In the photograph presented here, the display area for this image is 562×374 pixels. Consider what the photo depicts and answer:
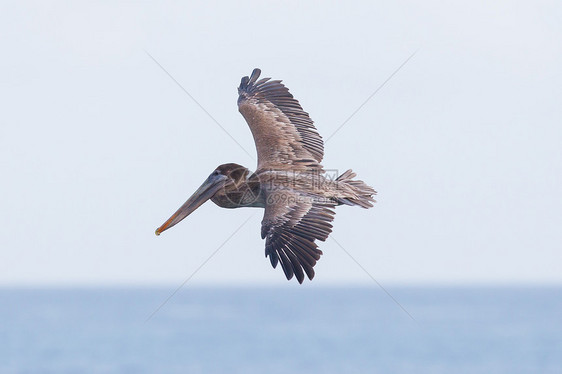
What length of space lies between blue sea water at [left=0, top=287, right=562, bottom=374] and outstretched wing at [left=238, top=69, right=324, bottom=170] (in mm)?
58349

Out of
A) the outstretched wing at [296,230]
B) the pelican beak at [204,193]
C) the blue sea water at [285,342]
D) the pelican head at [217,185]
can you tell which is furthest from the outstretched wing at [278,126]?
the blue sea water at [285,342]

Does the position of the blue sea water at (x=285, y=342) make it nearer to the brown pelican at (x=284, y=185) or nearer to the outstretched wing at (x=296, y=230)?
the brown pelican at (x=284, y=185)

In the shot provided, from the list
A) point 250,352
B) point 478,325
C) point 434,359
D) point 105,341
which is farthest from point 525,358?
point 105,341

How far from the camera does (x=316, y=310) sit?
13925 centimetres

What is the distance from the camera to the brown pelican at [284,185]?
33.0 feet

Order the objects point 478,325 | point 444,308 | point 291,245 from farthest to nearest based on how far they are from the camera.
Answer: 1. point 444,308
2. point 478,325
3. point 291,245

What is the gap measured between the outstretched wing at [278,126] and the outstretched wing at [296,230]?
1482mm

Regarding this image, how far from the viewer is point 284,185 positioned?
11172 mm

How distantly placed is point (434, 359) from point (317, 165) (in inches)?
2832

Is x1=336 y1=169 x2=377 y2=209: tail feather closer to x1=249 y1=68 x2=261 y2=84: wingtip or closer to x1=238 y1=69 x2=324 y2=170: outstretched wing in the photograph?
x1=238 y1=69 x2=324 y2=170: outstretched wing

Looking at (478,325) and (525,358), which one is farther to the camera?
(478,325)

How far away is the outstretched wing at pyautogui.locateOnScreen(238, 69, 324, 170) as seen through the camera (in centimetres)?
1242

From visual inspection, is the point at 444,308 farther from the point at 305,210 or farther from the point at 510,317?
the point at 305,210

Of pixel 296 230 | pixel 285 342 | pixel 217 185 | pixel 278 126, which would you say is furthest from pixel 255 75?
pixel 285 342
